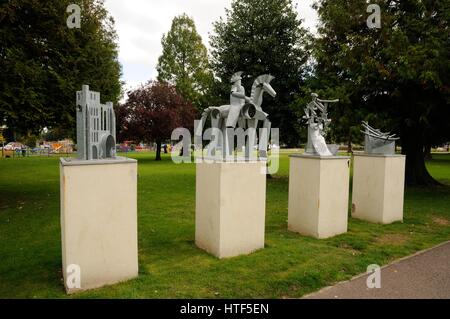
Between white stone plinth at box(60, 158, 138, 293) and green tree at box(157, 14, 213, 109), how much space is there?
30661mm

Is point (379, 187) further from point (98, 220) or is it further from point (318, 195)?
point (98, 220)

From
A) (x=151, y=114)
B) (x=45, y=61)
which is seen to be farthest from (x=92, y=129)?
(x=151, y=114)

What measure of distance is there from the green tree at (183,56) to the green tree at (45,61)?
76.9ft

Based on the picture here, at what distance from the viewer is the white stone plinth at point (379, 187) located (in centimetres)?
826

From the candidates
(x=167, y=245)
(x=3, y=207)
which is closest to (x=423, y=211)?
(x=167, y=245)

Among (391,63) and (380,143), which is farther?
(391,63)

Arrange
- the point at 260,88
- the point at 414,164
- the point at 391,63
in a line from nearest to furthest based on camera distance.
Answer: the point at 260,88
the point at 391,63
the point at 414,164

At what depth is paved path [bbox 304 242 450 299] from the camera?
4383 mm

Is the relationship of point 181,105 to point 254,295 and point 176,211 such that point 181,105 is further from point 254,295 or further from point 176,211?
point 254,295

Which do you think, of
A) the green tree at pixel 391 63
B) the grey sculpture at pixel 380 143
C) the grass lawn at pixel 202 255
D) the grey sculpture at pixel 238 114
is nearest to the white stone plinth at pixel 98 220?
the grass lawn at pixel 202 255

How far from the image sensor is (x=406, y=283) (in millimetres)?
4742

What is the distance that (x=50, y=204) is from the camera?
390 inches

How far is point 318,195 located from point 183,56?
→ 30.8 metres

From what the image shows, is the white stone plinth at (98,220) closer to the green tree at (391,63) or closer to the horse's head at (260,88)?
the horse's head at (260,88)
